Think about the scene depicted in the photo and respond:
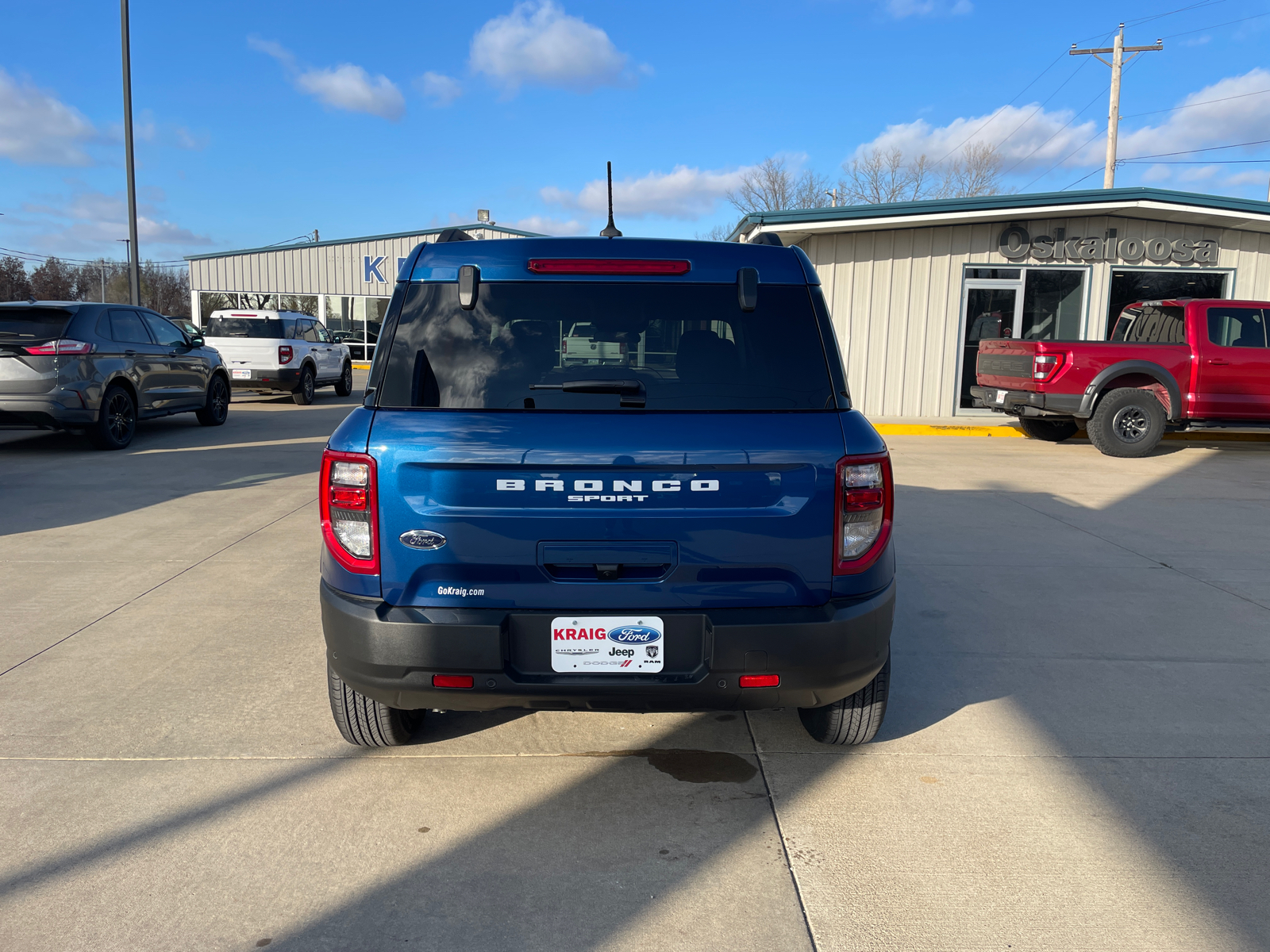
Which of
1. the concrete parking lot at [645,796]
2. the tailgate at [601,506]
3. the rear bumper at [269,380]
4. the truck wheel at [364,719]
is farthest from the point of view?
the rear bumper at [269,380]

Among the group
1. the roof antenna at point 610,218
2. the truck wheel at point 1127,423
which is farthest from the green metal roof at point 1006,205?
the roof antenna at point 610,218

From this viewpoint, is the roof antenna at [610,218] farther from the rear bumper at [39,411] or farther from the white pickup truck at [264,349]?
the white pickup truck at [264,349]

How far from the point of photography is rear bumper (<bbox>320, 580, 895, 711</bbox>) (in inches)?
107

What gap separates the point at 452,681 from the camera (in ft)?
9.10

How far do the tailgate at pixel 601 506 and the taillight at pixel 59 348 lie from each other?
31.2 feet

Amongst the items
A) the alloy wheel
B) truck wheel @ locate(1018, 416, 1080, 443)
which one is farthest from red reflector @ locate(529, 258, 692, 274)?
truck wheel @ locate(1018, 416, 1080, 443)

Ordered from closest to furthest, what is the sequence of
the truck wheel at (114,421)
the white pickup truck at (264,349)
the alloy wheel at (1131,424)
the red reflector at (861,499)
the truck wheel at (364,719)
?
1. the red reflector at (861,499)
2. the truck wheel at (364,719)
3. the truck wheel at (114,421)
4. the alloy wheel at (1131,424)
5. the white pickup truck at (264,349)

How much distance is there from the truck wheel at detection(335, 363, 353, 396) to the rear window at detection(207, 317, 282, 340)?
114 inches

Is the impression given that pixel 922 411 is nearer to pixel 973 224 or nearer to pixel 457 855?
pixel 973 224

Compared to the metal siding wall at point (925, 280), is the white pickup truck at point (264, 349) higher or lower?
lower

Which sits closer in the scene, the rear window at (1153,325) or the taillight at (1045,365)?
the taillight at (1045,365)

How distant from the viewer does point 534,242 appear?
3006 millimetres

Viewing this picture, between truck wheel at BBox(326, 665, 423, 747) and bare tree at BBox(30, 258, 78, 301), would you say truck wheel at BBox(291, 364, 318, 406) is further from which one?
bare tree at BBox(30, 258, 78, 301)

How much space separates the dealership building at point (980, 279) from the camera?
52.0ft
